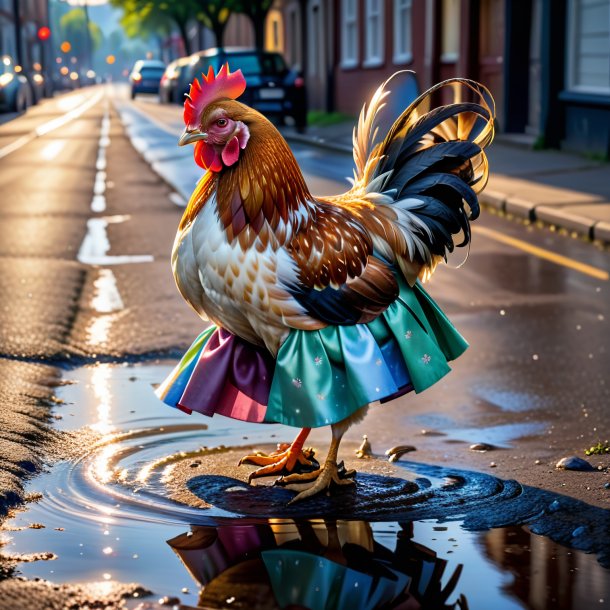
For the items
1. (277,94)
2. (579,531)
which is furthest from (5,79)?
(579,531)

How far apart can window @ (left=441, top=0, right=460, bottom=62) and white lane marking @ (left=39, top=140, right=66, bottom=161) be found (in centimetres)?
847

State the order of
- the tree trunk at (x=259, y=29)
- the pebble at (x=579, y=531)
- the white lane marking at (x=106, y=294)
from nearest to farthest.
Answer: the pebble at (x=579, y=531), the white lane marking at (x=106, y=294), the tree trunk at (x=259, y=29)

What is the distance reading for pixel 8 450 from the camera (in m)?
4.73

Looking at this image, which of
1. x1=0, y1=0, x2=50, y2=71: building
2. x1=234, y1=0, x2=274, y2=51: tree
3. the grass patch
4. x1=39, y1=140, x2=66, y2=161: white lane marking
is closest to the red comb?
x1=39, y1=140, x2=66, y2=161: white lane marking

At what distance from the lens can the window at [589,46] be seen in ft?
61.2

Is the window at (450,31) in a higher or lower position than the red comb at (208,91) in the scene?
higher

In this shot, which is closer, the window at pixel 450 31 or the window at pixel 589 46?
the window at pixel 589 46

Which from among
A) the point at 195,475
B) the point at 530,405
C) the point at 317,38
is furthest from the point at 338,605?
the point at 317,38

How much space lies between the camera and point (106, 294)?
8.66m

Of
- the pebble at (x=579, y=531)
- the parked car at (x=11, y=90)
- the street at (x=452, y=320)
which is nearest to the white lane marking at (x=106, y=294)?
the street at (x=452, y=320)

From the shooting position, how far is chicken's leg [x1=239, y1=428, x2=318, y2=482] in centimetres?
452

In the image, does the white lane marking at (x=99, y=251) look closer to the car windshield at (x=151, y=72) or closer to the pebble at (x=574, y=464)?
the pebble at (x=574, y=464)

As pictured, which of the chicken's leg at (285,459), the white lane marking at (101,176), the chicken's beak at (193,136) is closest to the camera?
the chicken's beak at (193,136)

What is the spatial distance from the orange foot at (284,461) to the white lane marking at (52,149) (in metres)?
18.4
